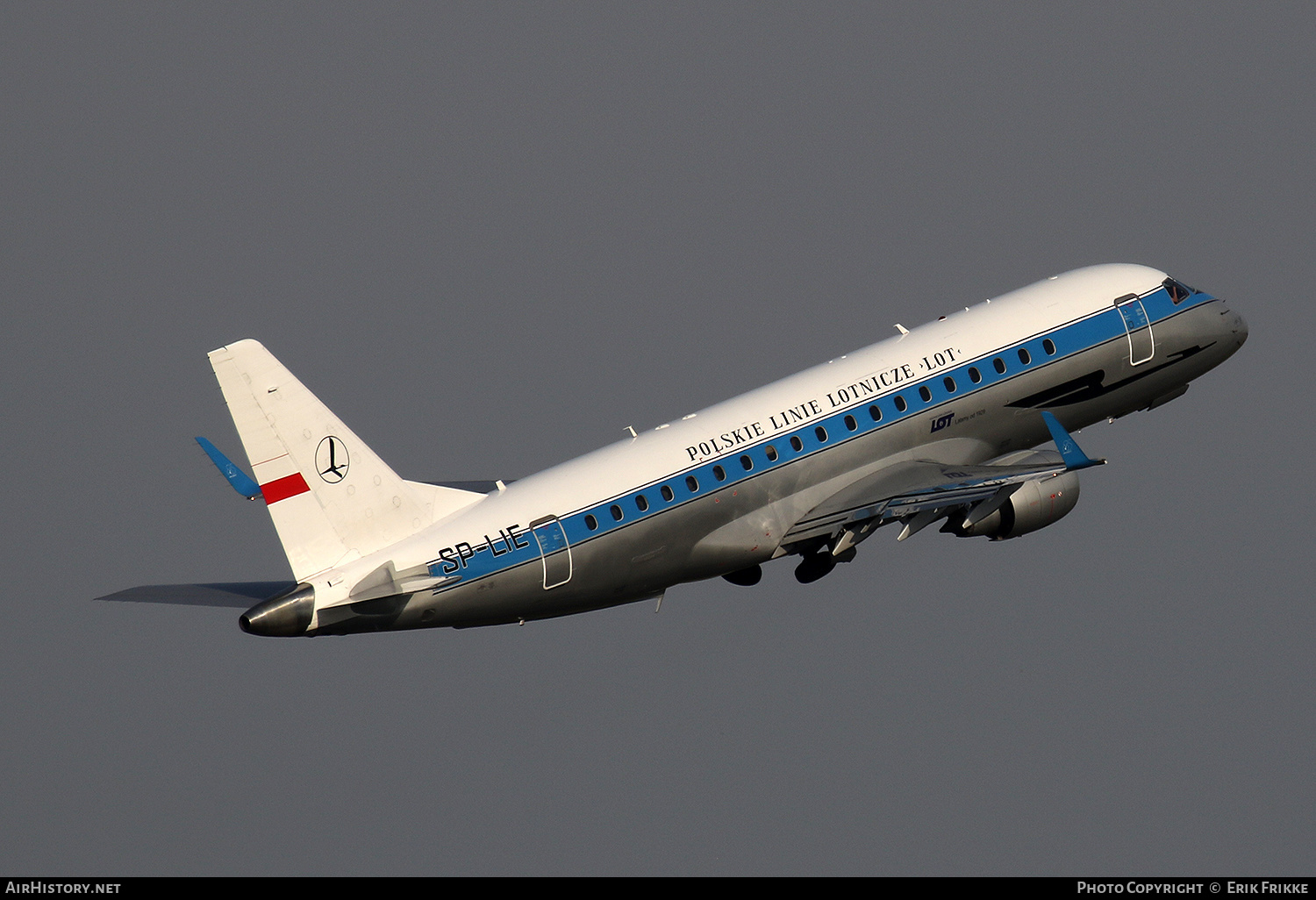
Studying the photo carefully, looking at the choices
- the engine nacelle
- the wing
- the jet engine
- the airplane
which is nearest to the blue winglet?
the airplane

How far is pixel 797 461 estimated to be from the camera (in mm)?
62594

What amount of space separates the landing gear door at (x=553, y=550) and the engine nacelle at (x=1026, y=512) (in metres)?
11.5

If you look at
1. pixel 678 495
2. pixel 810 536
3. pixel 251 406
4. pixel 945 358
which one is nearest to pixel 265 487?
pixel 251 406

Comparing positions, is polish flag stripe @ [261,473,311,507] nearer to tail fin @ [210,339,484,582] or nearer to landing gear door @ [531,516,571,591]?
tail fin @ [210,339,484,582]

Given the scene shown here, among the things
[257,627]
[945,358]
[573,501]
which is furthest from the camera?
[945,358]

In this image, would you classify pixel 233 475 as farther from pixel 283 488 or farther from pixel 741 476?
pixel 741 476

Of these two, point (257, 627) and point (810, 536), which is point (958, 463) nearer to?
point (810, 536)

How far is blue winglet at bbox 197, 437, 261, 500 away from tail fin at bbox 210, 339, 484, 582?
4782mm

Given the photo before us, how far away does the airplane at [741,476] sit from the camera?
56438 mm

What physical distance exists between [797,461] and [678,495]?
12.5ft

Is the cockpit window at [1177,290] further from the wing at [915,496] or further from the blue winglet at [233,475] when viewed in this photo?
the blue winglet at [233,475]

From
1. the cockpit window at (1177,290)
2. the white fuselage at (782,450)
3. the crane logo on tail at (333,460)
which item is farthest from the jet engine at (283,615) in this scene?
the cockpit window at (1177,290)

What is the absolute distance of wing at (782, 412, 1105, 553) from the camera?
61906 millimetres

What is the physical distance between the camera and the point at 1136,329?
224ft
